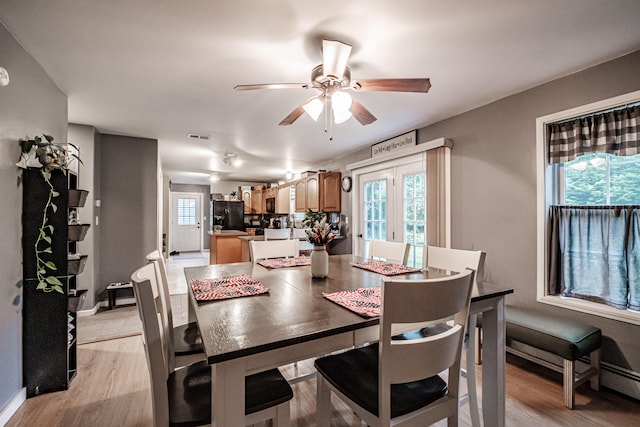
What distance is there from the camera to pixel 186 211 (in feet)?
31.6

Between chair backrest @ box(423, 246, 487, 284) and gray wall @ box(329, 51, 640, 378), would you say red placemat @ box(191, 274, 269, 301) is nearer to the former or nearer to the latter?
chair backrest @ box(423, 246, 487, 284)

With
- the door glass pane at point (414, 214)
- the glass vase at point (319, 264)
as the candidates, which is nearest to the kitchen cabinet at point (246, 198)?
the door glass pane at point (414, 214)

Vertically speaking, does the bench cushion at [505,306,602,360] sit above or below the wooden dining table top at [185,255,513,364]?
below

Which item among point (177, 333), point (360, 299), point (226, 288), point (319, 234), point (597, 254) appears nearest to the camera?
point (360, 299)

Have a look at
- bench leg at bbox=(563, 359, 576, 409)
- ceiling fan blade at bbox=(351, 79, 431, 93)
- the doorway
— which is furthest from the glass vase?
the doorway

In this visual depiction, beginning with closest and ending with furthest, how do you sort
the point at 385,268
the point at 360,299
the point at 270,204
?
the point at 360,299 → the point at 385,268 → the point at 270,204

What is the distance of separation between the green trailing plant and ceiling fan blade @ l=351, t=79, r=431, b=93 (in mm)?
1976

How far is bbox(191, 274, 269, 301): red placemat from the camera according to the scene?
136cm

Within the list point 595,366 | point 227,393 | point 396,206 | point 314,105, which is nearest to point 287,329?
point 227,393

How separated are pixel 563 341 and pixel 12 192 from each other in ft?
12.0

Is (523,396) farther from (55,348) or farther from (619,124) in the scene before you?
(55,348)

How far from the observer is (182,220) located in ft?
31.4

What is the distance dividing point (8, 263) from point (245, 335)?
6.02 feet

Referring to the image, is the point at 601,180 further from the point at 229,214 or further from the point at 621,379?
the point at 229,214
